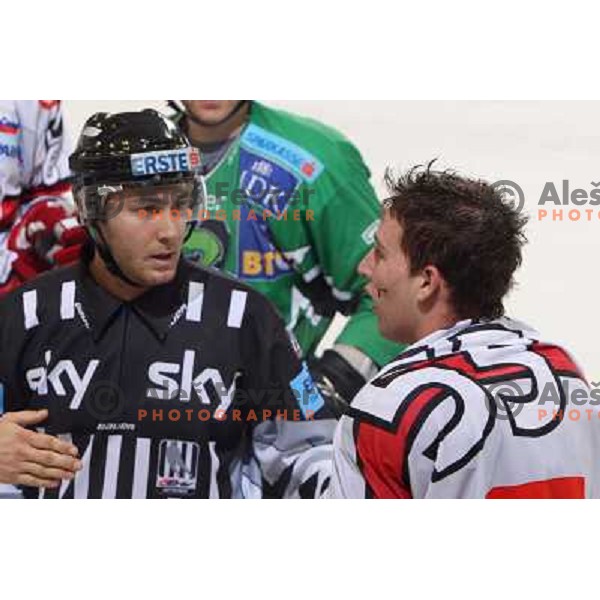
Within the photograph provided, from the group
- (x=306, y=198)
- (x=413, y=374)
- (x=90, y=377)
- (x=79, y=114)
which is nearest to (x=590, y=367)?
(x=413, y=374)

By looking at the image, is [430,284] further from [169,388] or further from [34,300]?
[34,300]

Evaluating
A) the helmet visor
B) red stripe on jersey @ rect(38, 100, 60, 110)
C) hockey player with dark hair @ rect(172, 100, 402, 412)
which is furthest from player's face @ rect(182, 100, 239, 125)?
red stripe on jersey @ rect(38, 100, 60, 110)

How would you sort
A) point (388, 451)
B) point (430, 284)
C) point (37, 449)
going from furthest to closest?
point (37, 449)
point (430, 284)
point (388, 451)

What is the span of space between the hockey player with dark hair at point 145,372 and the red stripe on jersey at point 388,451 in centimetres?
20

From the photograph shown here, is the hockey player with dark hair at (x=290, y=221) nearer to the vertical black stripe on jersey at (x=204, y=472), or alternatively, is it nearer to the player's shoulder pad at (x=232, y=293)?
the player's shoulder pad at (x=232, y=293)

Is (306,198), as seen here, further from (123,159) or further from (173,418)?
(173,418)

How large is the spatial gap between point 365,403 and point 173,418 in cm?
48

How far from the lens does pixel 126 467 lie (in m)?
2.78

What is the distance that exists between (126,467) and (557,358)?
1082 mm

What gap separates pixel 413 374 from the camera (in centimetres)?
261
